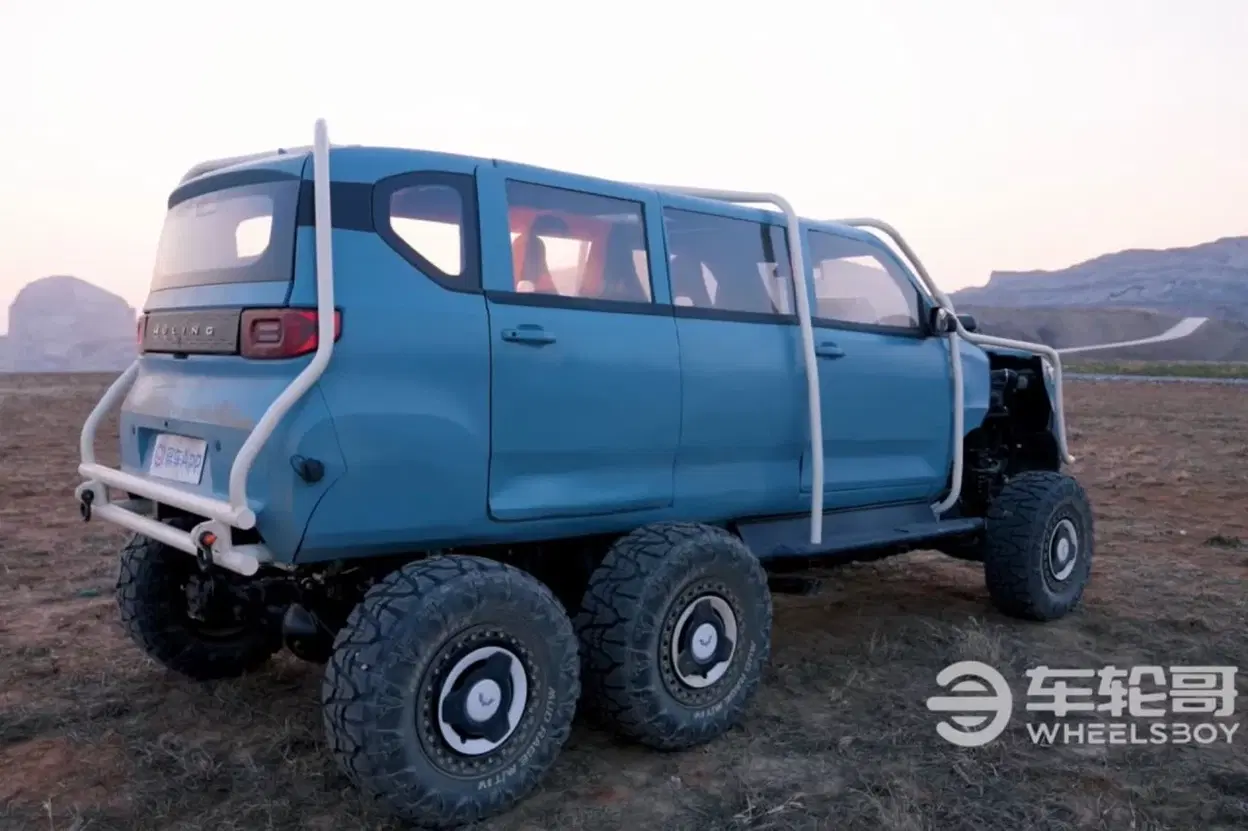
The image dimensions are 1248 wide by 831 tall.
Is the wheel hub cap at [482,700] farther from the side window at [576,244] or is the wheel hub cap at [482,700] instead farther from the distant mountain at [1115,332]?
the distant mountain at [1115,332]

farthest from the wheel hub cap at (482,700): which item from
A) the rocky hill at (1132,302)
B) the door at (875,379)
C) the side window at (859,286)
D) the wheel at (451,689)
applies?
the rocky hill at (1132,302)

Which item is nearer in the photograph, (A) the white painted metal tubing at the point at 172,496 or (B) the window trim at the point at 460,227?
(A) the white painted metal tubing at the point at 172,496

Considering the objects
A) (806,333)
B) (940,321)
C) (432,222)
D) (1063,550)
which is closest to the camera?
(432,222)

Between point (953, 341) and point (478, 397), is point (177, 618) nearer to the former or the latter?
point (478, 397)

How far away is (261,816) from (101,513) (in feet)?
4.77

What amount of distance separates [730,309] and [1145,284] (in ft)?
405

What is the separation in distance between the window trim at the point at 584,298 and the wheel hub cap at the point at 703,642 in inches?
46.4

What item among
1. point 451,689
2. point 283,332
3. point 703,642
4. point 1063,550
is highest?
point 283,332

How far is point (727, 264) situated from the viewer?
4.50m

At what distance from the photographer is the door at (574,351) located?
139 inches

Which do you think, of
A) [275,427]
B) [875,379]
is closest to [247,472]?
[275,427]

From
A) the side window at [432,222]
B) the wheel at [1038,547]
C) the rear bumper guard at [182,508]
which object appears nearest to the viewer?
the rear bumper guard at [182,508]

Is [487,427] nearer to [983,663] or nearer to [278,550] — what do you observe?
[278,550]

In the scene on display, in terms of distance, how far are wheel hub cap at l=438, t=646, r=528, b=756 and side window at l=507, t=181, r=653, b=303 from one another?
4.31 ft
